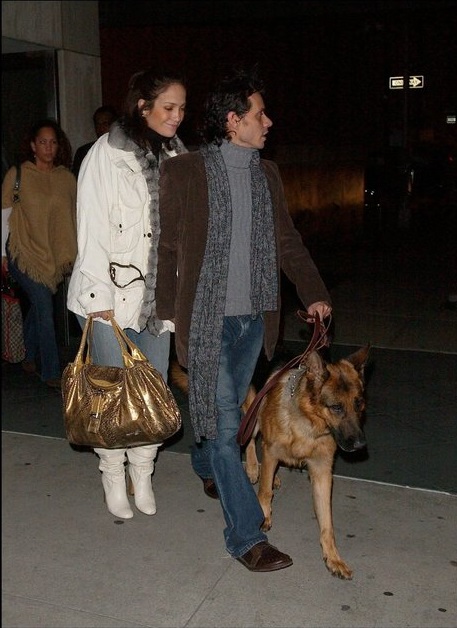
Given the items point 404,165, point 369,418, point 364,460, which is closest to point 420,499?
point 364,460

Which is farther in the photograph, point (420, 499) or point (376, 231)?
point (376, 231)

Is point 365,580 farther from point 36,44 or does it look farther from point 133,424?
point 36,44

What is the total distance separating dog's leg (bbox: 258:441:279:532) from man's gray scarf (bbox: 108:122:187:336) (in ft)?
3.01

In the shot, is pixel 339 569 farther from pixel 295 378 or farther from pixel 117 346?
pixel 117 346

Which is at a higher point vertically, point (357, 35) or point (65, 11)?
point (357, 35)

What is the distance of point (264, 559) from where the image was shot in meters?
3.67

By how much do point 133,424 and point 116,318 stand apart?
53cm

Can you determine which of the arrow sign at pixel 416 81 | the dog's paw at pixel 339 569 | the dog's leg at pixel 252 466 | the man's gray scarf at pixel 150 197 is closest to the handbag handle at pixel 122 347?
the man's gray scarf at pixel 150 197

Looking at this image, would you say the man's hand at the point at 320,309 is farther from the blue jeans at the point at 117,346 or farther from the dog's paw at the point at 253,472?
the dog's paw at the point at 253,472

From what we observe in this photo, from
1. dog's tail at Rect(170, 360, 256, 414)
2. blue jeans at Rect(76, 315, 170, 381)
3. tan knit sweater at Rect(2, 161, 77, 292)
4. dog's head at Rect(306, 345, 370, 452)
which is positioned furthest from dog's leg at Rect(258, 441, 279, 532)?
tan knit sweater at Rect(2, 161, 77, 292)

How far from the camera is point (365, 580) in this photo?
3.63 metres

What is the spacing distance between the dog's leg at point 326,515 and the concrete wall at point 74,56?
5.00m

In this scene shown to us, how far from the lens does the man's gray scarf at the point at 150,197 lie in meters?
3.81

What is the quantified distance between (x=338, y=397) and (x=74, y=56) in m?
5.46
